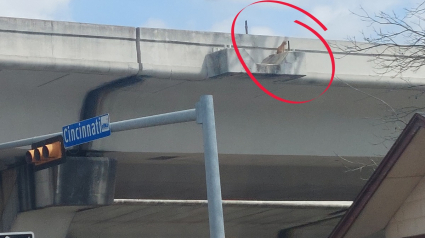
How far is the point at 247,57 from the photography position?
50.3 feet

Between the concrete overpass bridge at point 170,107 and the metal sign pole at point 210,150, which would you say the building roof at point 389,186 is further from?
the metal sign pole at point 210,150

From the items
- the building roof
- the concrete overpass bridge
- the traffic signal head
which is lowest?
the building roof

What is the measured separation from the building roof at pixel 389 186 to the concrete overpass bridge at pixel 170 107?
83.7 inches

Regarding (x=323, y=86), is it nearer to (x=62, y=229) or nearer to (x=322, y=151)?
(x=322, y=151)

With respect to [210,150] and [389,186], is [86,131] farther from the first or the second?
[389,186]

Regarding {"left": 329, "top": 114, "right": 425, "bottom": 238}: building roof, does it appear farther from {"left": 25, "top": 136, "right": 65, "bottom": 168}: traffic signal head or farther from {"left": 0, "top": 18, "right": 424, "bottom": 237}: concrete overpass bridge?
{"left": 25, "top": 136, "right": 65, "bottom": 168}: traffic signal head

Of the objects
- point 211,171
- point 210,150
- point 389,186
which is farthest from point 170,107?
point 211,171

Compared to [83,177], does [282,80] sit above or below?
above

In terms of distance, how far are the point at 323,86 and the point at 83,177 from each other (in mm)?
6037

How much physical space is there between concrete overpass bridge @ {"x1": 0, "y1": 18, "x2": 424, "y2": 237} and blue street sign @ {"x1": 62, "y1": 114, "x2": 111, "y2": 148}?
10.0 feet

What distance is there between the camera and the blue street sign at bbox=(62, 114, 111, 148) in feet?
34.7

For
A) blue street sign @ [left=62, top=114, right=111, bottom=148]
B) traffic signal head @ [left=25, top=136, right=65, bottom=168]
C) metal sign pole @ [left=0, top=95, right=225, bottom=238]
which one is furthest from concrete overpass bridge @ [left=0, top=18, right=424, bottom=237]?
metal sign pole @ [left=0, top=95, right=225, bottom=238]

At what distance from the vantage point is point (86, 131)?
11039 millimetres

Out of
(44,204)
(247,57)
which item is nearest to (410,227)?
(247,57)
